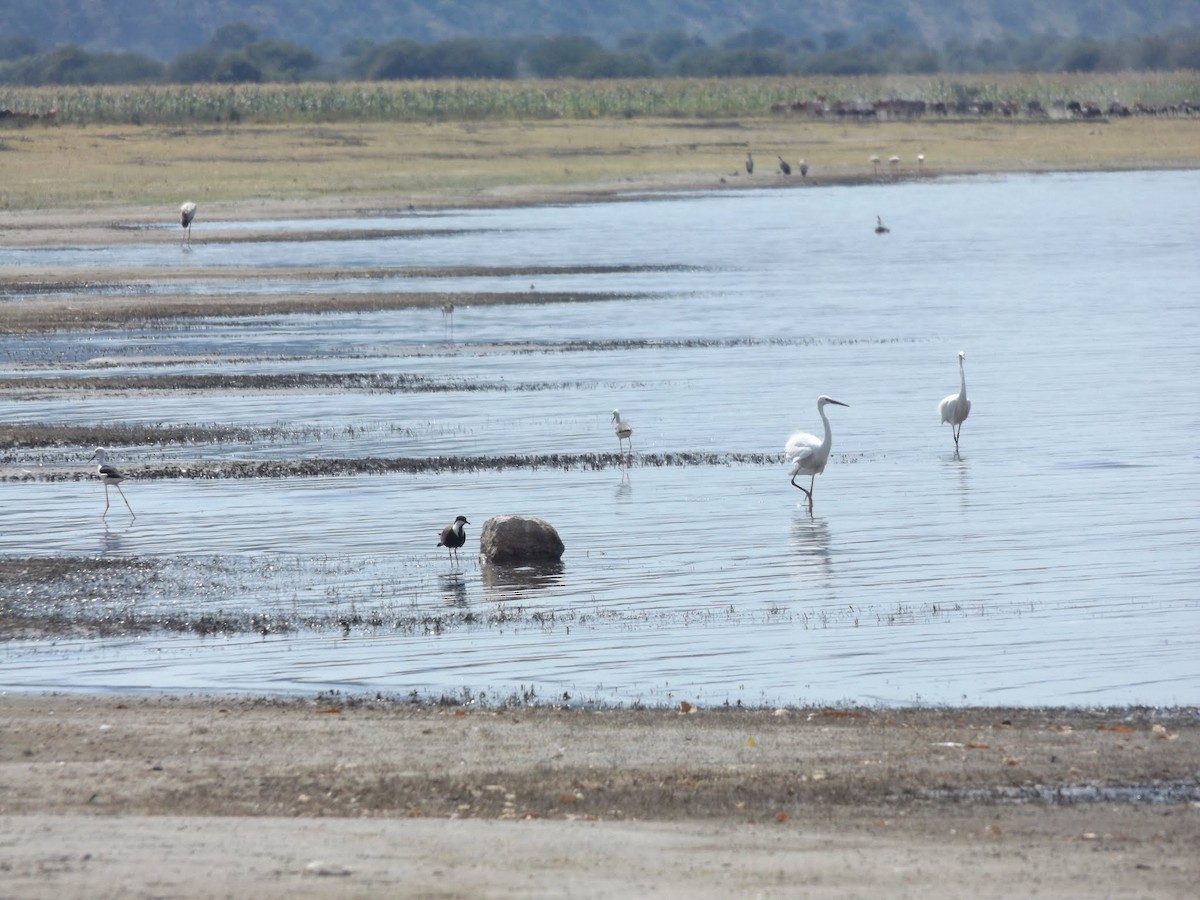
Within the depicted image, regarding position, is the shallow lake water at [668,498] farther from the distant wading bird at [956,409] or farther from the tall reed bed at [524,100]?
the tall reed bed at [524,100]

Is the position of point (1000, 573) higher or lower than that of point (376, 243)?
lower

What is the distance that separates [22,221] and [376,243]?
833 cm

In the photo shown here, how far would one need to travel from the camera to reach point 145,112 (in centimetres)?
7112

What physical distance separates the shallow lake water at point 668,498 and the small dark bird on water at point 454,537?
0.16 m

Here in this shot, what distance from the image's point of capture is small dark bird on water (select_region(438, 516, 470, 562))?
13.6 meters

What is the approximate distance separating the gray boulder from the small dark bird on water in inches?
8.6

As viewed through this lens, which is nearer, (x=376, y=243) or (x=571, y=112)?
(x=376, y=243)

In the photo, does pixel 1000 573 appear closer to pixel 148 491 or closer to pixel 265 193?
pixel 148 491

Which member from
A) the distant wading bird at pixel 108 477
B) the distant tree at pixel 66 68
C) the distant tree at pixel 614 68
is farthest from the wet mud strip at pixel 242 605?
the distant tree at pixel 66 68

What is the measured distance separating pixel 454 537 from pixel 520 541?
496 millimetres

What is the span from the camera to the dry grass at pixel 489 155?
2047 inches

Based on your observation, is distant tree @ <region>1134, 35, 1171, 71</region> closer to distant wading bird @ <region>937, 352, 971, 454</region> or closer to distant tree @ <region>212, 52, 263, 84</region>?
distant tree @ <region>212, 52, 263, 84</region>

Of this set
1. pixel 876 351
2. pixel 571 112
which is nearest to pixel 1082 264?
pixel 876 351

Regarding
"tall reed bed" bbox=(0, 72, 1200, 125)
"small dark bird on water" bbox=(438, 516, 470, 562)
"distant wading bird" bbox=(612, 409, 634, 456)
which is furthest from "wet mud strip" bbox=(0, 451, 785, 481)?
"tall reed bed" bbox=(0, 72, 1200, 125)
